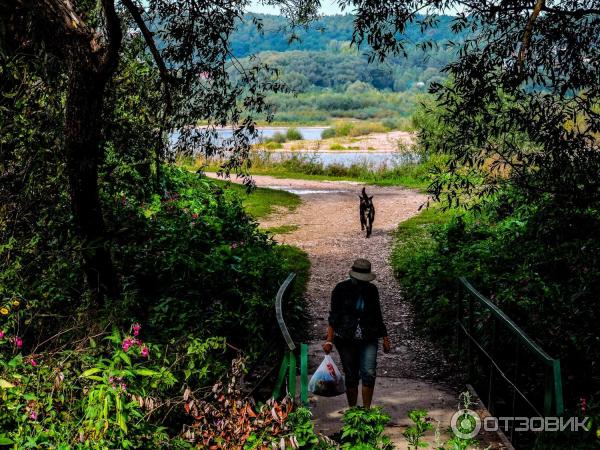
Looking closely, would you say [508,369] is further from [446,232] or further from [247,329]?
[446,232]

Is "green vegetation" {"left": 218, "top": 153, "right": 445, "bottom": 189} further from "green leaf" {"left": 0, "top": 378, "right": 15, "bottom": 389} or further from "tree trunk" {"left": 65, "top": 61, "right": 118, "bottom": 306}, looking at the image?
"green leaf" {"left": 0, "top": 378, "right": 15, "bottom": 389}

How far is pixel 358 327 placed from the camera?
5664 mm

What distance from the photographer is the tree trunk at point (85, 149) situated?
5.62 m

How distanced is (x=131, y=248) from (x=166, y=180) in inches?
240

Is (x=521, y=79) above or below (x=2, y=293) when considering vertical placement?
above

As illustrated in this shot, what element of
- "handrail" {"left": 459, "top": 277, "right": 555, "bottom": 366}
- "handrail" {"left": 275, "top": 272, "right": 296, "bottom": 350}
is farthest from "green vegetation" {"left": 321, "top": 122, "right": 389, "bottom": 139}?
"handrail" {"left": 459, "top": 277, "right": 555, "bottom": 366}

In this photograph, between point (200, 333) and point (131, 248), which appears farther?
point (131, 248)

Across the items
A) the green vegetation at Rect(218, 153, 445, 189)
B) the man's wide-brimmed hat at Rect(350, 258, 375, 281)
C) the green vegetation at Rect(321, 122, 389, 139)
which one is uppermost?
the green vegetation at Rect(321, 122, 389, 139)

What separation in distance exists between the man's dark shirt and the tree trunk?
7.27 feet

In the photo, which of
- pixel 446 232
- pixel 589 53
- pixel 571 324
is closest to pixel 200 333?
pixel 571 324

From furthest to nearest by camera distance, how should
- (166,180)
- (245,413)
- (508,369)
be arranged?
1. (166,180)
2. (508,369)
3. (245,413)

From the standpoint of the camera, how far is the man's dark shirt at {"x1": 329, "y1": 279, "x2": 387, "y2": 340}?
5672 mm

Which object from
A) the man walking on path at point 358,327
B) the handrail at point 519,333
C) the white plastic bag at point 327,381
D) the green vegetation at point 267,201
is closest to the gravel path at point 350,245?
the green vegetation at point 267,201

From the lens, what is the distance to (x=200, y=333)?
626cm
